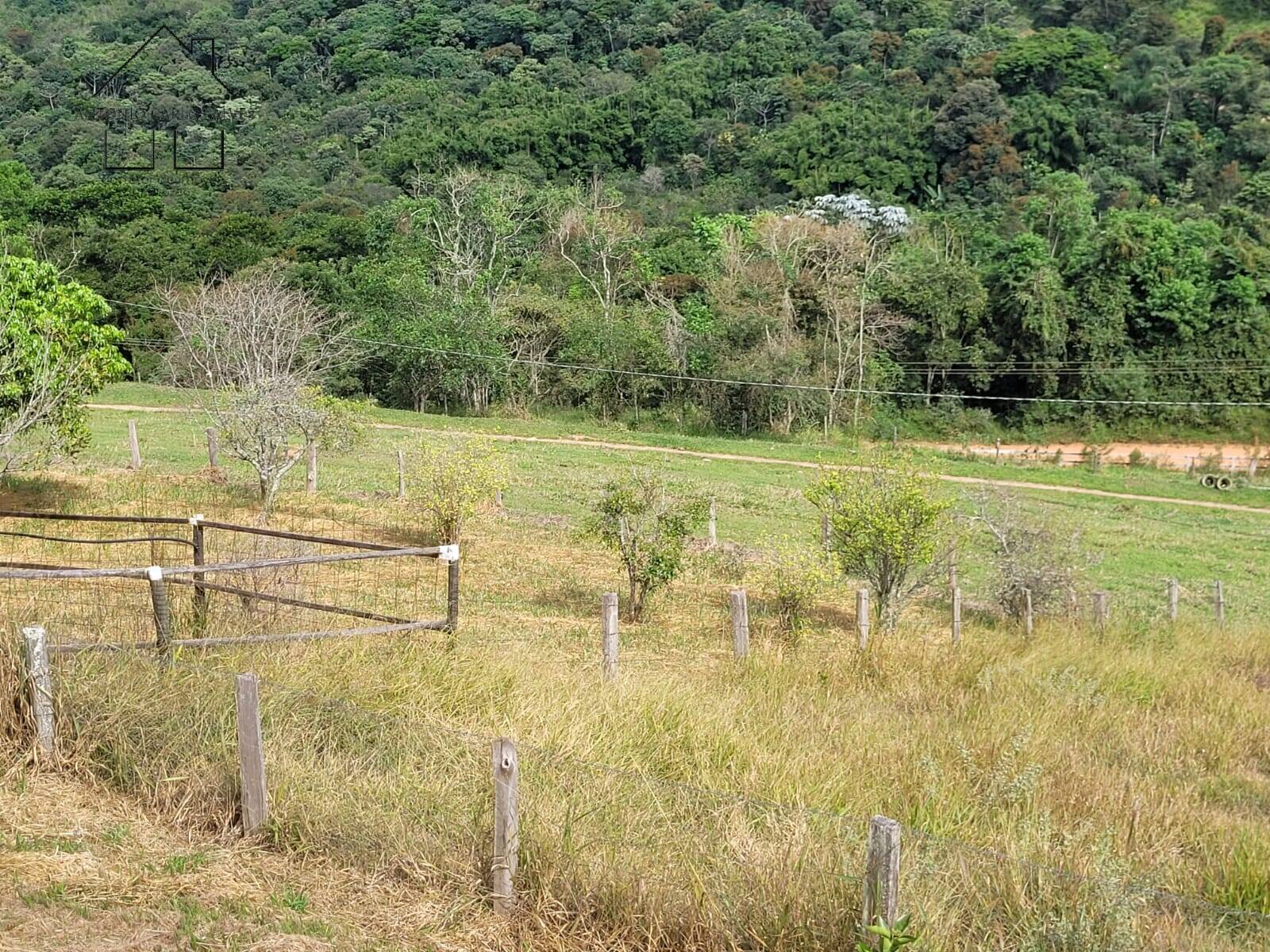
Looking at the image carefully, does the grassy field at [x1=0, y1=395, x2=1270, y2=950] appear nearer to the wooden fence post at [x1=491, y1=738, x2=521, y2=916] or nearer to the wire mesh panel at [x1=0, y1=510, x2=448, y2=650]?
the wooden fence post at [x1=491, y1=738, x2=521, y2=916]

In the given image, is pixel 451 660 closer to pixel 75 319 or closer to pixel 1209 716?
pixel 1209 716

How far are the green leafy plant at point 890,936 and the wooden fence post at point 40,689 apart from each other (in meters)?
4.91

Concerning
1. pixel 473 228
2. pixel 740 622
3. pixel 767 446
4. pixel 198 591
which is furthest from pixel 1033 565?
pixel 473 228

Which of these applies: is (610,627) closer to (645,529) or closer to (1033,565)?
(645,529)

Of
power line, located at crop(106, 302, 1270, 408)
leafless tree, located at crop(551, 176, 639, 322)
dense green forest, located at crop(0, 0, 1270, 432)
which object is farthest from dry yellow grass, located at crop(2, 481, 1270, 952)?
leafless tree, located at crop(551, 176, 639, 322)

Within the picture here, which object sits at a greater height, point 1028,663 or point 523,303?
point 523,303

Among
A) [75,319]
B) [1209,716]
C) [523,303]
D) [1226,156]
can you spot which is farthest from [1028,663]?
[1226,156]

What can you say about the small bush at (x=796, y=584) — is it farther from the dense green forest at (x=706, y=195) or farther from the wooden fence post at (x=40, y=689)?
the dense green forest at (x=706, y=195)

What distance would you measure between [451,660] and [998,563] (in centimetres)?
1372

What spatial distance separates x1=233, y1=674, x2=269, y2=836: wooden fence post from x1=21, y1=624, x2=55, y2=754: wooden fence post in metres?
1.54

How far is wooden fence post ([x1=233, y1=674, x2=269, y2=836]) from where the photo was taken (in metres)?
6.19

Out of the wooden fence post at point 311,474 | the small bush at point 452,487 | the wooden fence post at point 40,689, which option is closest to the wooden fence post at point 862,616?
the small bush at point 452,487

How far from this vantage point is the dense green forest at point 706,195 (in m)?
50.9

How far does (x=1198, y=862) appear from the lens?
6359 millimetres
